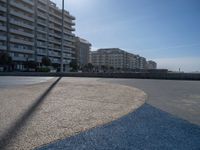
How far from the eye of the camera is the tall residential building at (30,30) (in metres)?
56.3

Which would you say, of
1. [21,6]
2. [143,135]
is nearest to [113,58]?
[21,6]

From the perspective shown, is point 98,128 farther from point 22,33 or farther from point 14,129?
point 22,33

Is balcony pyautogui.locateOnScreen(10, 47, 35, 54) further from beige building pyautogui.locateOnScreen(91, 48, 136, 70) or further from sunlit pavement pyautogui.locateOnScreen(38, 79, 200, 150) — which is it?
beige building pyautogui.locateOnScreen(91, 48, 136, 70)

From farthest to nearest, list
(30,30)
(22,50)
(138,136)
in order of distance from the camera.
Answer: (30,30), (22,50), (138,136)

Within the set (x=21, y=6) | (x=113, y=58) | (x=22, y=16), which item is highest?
(x=21, y=6)

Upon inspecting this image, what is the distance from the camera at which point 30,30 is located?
65.1 meters

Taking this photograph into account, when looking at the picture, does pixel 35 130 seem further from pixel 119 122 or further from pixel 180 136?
pixel 180 136

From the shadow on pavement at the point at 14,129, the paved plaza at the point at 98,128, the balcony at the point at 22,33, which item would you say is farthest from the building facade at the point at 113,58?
the shadow on pavement at the point at 14,129

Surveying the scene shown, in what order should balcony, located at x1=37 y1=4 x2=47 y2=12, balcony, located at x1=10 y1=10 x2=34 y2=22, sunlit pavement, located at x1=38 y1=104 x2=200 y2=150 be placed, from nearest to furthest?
sunlit pavement, located at x1=38 y1=104 x2=200 y2=150, balcony, located at x1=10 y1=10 x2=34 y2=22, balcony, located at x1=37 y1=4 x2=47 y2=12

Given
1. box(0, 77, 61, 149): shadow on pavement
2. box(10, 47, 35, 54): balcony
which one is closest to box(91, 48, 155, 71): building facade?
box(10, 47, 35, 54): balcony

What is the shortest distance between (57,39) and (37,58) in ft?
54.7

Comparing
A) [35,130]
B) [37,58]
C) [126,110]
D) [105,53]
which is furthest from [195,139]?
[105,53]

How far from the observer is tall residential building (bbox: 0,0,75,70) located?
56.3 m

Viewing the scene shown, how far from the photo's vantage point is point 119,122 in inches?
194
